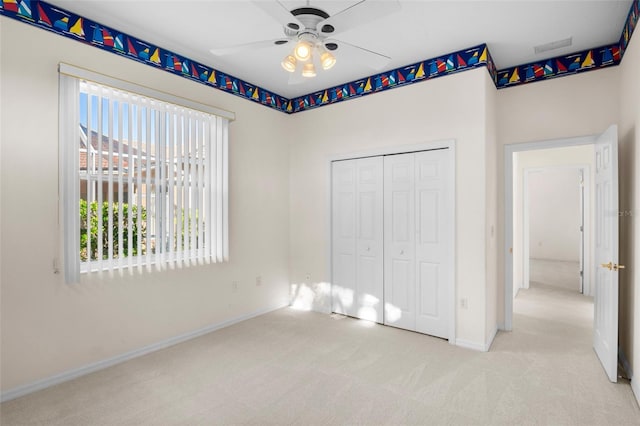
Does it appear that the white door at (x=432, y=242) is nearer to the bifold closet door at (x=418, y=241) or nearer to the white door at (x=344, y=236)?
the bifold closet door at (x=418, y=241)

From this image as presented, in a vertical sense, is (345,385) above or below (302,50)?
below

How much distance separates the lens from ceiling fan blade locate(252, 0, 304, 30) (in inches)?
66.7

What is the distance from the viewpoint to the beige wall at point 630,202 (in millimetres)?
2398

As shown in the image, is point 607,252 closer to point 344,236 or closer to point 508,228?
point 508,228

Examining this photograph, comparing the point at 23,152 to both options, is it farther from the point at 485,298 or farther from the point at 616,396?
the point at 616,396

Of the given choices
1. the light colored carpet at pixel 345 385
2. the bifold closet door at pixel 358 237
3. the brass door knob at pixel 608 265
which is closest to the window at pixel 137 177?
the light colored carpet at pixel 345 385

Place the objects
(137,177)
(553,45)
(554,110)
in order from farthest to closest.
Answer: (554,110) → (553,45) → (137,177)

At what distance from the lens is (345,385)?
2.54 m

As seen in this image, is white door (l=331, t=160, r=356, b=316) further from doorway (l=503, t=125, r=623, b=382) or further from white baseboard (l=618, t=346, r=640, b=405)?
white baseboard (l=618, t=346, r=640, b=405)

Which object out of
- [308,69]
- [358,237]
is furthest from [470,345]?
[308,69]

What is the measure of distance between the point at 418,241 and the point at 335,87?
2.25 metres

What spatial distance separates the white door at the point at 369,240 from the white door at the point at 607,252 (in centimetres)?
204

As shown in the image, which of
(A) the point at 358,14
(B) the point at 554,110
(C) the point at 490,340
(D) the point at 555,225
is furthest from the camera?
(D) the point at 555,225

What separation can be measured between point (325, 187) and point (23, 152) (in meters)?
3.01
